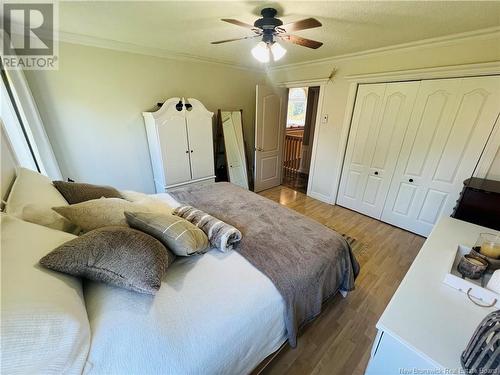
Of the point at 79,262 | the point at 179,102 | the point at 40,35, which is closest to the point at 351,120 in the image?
the point at 179,102

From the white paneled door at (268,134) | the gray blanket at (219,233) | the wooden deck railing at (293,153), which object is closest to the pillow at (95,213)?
the gray blanket at (219,233)

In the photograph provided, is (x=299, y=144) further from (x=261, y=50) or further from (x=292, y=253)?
(x=292, y=253)

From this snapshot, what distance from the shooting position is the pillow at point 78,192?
136cm

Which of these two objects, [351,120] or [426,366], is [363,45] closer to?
[351,120]

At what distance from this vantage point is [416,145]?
96.4 inches

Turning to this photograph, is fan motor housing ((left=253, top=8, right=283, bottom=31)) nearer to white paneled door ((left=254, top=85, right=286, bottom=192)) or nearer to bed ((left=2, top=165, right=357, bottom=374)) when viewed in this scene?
bed ((left=2, top=165, right=357, bottom=374))

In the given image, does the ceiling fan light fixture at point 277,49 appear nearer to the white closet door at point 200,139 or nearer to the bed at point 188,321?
the white closet door at point 200,139

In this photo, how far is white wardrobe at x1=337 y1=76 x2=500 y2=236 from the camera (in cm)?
206

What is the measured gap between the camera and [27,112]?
6.21 feet

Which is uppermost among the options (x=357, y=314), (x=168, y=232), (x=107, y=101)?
(x=107, y=101)

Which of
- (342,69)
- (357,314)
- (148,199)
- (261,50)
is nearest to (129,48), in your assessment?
(261,50)

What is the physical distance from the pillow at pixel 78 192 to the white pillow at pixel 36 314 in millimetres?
608

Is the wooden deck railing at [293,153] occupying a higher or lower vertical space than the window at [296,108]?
lower

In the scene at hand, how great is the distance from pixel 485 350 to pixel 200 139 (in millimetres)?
2917
